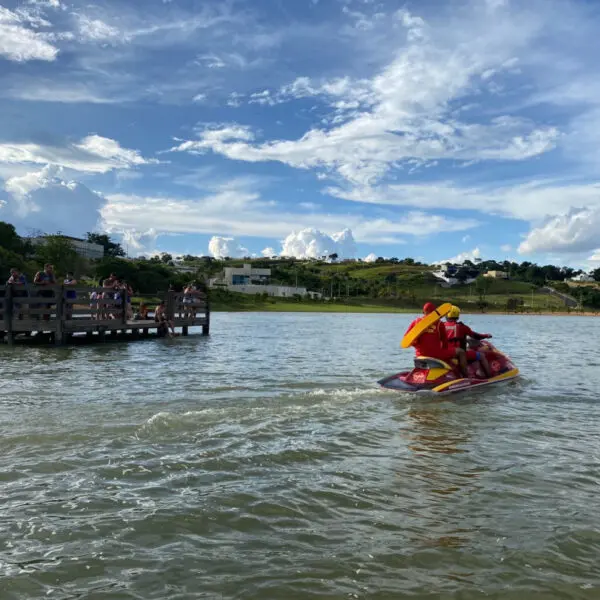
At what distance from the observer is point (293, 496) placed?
596 centimetres

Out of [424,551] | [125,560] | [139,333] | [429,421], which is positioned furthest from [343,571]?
[139,333]

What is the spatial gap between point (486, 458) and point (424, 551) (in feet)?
10.5

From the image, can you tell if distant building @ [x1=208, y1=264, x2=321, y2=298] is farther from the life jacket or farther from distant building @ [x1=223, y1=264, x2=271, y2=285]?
the life jacket

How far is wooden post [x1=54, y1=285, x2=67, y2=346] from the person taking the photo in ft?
70.8

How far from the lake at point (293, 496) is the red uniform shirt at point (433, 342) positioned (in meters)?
1.23

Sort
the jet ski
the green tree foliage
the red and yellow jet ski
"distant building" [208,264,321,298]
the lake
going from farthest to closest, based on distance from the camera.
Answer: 1. "distant building" [208,264,321,298]
2. the green tree foliage
3. the jet ski
4. the red and yellow jet ski
5. the lake

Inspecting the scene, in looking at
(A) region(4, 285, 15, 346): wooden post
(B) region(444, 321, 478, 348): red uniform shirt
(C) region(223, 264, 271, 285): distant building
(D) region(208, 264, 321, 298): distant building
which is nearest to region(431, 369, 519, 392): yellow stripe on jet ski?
(B) region(444, 321, 478, 348): red uniform shirt

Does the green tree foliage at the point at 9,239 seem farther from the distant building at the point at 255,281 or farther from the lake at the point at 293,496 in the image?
the lake at the point at 293,496

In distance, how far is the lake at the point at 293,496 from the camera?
14.1ft

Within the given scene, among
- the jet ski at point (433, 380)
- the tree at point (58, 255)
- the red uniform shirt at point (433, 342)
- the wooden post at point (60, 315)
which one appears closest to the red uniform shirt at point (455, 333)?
the jet ski at point (433, 380)

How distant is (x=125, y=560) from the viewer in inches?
176

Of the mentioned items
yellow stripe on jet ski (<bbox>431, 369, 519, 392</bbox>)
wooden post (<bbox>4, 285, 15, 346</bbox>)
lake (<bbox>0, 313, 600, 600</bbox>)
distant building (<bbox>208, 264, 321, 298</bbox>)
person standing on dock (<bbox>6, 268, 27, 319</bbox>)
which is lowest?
lake (<bbox>0, 313, 600, 600</bbox>)

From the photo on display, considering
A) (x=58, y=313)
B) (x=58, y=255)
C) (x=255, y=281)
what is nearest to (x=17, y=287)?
(x=58, y=313)

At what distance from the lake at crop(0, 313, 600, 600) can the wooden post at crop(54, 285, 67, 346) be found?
9.91 m
